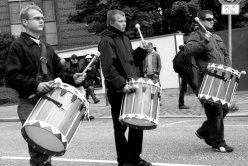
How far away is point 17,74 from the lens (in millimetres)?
5023

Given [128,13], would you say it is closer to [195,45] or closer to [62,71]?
[195,45]

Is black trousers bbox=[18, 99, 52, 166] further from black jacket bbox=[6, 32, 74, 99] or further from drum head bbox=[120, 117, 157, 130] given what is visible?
drum head bbox=[120, 117, 157, 130]

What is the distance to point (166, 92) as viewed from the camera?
21.2 meters

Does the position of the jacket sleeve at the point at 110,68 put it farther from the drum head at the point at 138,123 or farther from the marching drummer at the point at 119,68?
the drum head at the point at 138,123

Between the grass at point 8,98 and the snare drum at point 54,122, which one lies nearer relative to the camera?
the snare drum at point 54,122

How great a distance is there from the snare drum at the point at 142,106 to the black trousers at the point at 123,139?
31cm

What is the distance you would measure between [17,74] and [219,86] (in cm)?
299

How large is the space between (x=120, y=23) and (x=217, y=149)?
232 cm

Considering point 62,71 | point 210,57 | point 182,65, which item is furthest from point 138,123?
point 182,65

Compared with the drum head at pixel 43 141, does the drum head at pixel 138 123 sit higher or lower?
lower

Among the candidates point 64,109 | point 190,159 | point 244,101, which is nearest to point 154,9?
point 244,101

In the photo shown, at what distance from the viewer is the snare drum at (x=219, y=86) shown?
694cm

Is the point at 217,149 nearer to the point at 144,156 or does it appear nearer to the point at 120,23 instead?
the point at 144,156

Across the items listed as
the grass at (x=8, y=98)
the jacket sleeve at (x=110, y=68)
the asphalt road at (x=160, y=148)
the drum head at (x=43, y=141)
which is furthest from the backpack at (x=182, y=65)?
the grass at (x=8, y=98)
